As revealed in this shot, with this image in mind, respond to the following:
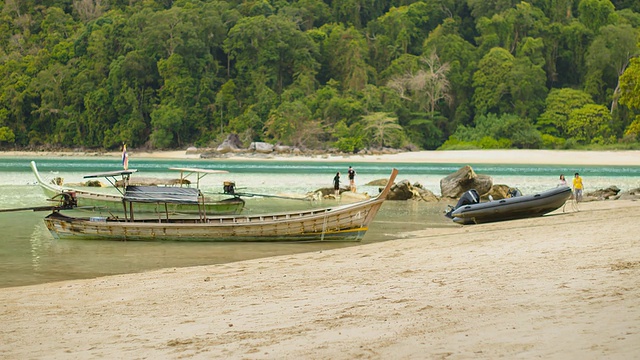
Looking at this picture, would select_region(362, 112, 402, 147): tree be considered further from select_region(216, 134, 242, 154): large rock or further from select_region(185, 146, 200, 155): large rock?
select_region(185, 146, 200, 155): large rock

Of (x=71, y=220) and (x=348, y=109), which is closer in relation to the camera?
(x=71, y=220)

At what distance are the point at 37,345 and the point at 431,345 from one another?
3.81 m

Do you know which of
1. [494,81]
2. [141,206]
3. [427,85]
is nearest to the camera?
[141,206]

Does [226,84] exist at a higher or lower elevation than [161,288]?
higher

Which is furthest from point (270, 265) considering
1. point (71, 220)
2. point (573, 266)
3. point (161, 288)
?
point (71, 220)

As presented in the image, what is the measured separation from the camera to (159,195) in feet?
58.1

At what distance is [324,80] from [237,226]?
77918 millimetres

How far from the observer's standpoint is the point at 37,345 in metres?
7.18

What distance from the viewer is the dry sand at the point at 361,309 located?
6.34 meters

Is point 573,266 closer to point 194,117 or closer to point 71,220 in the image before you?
point 71,220

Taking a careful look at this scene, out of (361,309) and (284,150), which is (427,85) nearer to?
(284,150)

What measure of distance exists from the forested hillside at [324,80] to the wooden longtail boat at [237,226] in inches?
2407

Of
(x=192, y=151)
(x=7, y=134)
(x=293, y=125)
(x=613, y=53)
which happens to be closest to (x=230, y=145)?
(x=192, y=151)

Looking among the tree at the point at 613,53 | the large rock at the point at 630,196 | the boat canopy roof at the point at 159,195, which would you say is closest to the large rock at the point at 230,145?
the tree at the point at 613,53
